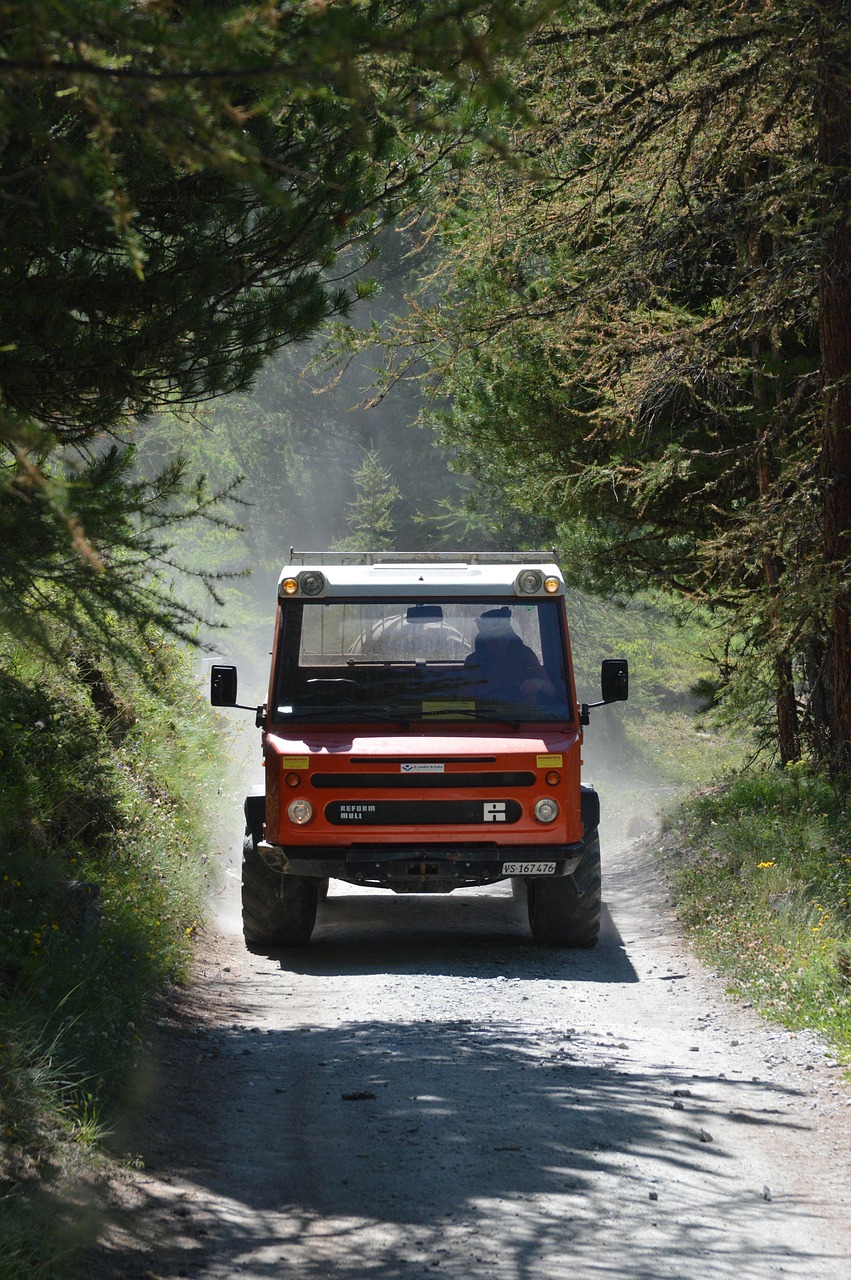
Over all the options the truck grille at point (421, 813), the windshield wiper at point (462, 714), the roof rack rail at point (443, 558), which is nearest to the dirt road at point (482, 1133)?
the truck grille at point (421, 813)

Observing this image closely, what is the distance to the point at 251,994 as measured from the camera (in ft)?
29.3

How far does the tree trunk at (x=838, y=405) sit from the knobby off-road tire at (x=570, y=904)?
109 inches

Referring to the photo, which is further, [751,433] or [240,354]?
[751,433]

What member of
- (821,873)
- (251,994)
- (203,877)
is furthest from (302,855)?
(821,873)

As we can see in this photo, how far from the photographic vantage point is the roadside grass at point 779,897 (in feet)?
25.9

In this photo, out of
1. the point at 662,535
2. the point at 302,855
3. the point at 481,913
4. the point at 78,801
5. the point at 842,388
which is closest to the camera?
the point at 302,855

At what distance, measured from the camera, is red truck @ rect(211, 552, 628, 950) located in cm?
950

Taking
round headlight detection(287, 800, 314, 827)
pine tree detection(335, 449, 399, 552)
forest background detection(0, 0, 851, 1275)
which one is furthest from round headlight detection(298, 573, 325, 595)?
pine tree detection(335, 449, 399, 552)

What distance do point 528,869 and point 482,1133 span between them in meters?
3.87

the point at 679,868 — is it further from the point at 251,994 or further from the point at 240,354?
the point at 240,354

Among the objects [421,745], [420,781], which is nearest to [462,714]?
[421,745]

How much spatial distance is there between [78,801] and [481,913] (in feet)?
12.6

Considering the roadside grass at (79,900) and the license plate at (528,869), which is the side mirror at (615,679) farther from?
the roadside grass at (79,900)

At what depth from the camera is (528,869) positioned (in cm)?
956
